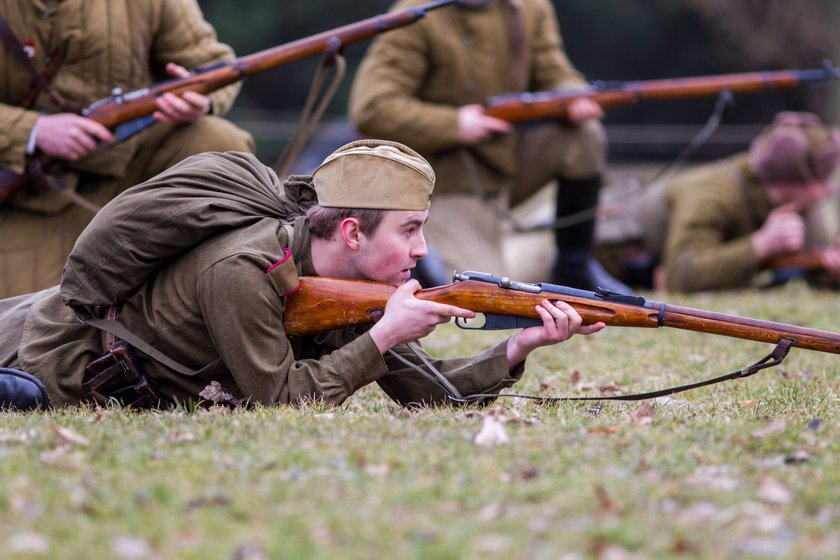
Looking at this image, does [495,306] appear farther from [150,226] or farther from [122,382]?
[122,382]

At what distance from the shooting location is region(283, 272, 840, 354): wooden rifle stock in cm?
489

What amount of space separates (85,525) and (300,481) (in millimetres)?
681

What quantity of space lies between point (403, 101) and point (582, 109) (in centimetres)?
136

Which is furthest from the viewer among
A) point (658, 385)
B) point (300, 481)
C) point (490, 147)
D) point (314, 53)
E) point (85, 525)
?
point (490, 147)

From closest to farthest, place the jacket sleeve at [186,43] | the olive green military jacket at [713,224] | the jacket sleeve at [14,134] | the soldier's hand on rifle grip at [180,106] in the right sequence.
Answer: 1. the jacket sleeve at [14,134]
2. the soldier's hand on rifle grip at [180,106]
3. the jacket sleeve at [186,43]
4. the olive green military jacket at [713,224]

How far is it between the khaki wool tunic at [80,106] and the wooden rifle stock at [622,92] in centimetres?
292

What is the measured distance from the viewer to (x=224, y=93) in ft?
24.8

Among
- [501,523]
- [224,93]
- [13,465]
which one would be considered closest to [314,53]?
[224,93]

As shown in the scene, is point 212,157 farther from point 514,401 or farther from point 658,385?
point 658,385

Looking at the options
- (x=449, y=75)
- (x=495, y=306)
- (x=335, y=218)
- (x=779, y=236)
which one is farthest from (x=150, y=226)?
(x=779, y=236)

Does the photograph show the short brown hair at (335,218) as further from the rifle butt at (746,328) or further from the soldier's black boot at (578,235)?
the soldier's black boot at (578,235)

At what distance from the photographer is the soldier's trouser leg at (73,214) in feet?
22.9

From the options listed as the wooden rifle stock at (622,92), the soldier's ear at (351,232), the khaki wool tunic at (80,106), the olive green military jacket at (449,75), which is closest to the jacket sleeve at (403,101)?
the olive green military jacket at (449,75)

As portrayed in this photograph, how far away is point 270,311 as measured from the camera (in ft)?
15.7
